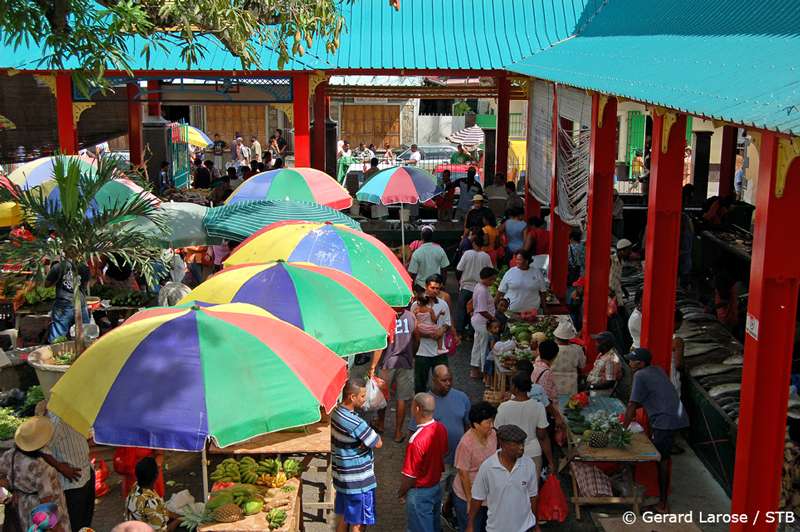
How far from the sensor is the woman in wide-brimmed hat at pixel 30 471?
708 cm

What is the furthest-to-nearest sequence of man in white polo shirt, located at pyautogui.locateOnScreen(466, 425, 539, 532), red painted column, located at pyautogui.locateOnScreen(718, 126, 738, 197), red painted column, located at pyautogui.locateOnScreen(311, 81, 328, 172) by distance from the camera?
red painted column, located at pyautogui.locateOnScreen(311, 81, 328, 172) → red painted column, located at pyautogui.locateOnScreen(718, 126, 738, 197) → man in white polo shirt, located at pyautogui.locateOnScreen(466, 425, 539, 532)

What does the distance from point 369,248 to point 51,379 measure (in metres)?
3.39

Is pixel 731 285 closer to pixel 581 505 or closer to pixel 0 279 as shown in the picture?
pixel 581 505

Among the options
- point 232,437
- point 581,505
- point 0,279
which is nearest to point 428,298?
point 581,505

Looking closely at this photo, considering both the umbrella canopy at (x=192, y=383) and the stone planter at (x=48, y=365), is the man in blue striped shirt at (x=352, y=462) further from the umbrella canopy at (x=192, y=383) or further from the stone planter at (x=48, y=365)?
the stone planter at (x=48, y=365)

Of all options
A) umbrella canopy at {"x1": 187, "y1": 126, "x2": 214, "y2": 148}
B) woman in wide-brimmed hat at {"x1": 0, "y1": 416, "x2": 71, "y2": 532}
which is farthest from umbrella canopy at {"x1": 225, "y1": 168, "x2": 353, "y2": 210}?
umbrella canopy at {"x1": 187, "y1": 126, "x2": 214, "y2": 148}

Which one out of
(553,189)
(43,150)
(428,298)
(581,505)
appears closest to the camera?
(581,505)

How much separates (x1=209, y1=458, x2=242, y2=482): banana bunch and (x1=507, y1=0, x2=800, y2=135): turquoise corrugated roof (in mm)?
4189

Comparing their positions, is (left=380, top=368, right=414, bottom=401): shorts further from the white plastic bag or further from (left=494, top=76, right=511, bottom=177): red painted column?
(left=494, top=76, right=511, bottom=177): red painted column

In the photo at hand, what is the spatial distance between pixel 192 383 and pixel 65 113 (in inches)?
480

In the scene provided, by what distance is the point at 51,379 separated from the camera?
965 cm

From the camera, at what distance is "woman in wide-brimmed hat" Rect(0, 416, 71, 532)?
7.08m

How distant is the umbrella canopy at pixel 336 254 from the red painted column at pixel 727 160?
10198 millimetres

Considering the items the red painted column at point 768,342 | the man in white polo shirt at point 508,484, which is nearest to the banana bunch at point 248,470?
the man in white polo shirt at point 508,484
